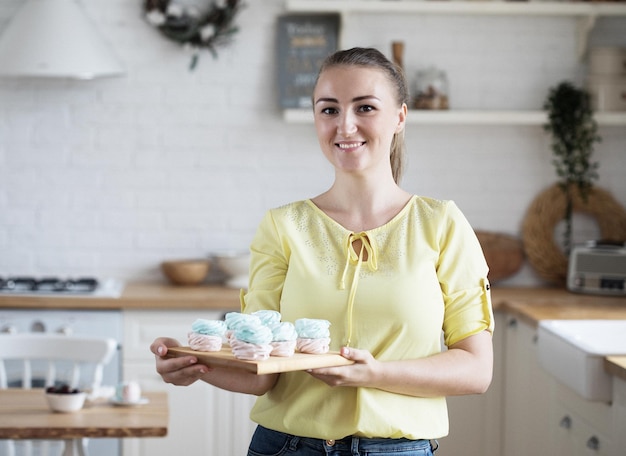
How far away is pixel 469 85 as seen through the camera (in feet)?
15.1

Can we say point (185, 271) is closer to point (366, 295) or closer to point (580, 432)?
point (580, 432)

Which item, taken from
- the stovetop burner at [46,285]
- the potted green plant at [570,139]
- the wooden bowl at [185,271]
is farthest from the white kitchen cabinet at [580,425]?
the stovetop burner at [46,285]

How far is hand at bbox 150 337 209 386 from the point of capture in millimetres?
1789

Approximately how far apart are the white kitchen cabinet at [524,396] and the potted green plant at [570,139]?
83cm

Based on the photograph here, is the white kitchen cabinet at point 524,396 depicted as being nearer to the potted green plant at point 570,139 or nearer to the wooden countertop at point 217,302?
the wooden countertop at point 217,302

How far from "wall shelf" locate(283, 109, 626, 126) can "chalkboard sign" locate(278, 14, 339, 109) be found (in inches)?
6.3

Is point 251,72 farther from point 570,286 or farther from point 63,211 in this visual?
point 570,286

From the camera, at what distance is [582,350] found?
2.85 metres

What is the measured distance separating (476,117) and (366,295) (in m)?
2.74

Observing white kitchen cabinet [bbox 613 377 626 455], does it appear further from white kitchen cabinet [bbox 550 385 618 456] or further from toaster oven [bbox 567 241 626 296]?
toaster oven [bbox 567 241 626 296]

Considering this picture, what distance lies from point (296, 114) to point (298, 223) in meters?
2.50


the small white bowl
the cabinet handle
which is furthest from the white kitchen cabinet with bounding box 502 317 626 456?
the small white bowl

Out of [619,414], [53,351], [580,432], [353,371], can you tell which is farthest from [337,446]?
[53,351]

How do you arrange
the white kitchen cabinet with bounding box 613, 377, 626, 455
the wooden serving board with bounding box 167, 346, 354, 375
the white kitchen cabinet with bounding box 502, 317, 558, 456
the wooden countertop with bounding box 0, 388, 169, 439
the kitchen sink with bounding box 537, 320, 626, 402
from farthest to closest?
the white kitchen cabinet with bounding box 502, 317, 558, 456 → the kitchen sink with bounding box 537, 320, 626, 402 → the white kitchen cabinet with bounding box 613, 377, 626, 455 → the wooden countertop with bounding box 0, 388, 169, 439 → the wooden serving board with bounding box 167, 346, 354, 375
